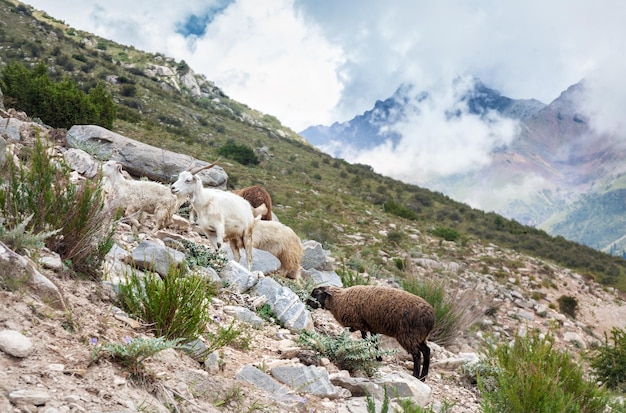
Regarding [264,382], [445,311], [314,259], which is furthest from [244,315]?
[314,259]

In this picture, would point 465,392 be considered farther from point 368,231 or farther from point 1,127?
point 368,231

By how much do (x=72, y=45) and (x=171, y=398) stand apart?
45.3m

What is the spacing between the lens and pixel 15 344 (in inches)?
101

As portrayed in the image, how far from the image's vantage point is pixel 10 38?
1310 inches

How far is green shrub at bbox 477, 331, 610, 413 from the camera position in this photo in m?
3.59

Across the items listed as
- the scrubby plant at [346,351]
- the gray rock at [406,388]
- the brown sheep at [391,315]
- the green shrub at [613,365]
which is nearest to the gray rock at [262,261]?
the brown sheep at [391,315]

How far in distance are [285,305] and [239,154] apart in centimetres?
2188

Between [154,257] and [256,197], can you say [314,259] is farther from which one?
[154,257]

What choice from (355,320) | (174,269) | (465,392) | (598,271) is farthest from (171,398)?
(598,271)

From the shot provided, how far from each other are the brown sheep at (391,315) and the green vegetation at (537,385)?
0.79m

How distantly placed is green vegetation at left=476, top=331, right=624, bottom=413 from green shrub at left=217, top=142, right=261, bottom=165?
2194cm

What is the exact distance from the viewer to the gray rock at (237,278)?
233 inches

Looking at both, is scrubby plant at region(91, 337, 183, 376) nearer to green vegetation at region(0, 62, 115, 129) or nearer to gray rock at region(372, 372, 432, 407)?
gray rock at region(372, 372, 432, 407)

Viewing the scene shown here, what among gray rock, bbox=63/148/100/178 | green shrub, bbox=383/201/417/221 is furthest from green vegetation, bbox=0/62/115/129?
green shrub, bbox=383/201/417/221
